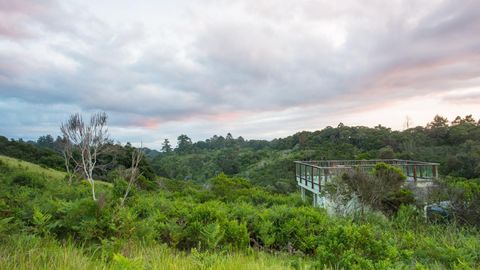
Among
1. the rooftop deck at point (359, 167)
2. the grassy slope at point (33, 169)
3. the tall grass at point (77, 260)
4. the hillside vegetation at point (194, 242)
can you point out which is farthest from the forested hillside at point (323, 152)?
the tall grass at point (77, 260)

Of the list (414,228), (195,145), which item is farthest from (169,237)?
(195,145)

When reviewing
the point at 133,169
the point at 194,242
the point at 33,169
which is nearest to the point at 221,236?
the point at 194,242

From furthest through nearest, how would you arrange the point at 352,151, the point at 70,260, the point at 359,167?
the point at 352,151, the point at 359,167, the point at 70,260

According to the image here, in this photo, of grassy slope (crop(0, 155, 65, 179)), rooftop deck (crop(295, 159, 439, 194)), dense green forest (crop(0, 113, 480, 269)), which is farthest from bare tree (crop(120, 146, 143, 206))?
grassy slope (crop(0, 155, 65, 179))

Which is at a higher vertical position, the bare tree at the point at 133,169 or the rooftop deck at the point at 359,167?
the bare tree at the point at 133,169

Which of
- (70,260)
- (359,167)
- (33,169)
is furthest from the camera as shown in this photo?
(33,169)

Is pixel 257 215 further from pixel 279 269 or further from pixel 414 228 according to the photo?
pixel 414 228

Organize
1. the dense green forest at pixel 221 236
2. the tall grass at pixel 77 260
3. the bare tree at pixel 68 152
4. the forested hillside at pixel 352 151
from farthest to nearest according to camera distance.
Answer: the forested hillside at pixel 352 151
the bare tree at pixel 68 152
the dense green forest at pixel 221 236
the tall grass at pixel 77 260

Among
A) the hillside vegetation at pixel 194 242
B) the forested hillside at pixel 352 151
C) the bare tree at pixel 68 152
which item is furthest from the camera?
the forested hillside at pixel 352 151

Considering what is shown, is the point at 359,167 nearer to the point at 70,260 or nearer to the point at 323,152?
the point at 70,260

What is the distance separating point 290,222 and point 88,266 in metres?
3.11

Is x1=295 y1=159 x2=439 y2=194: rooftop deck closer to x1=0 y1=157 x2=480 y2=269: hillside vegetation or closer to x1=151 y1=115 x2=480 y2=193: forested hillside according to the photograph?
x1=0 y1=157 x2=480 y2=269: hillside vegetation

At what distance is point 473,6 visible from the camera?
9633mm

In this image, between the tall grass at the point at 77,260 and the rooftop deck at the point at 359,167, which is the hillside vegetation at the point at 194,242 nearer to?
the tall grass at the point at 77,260
